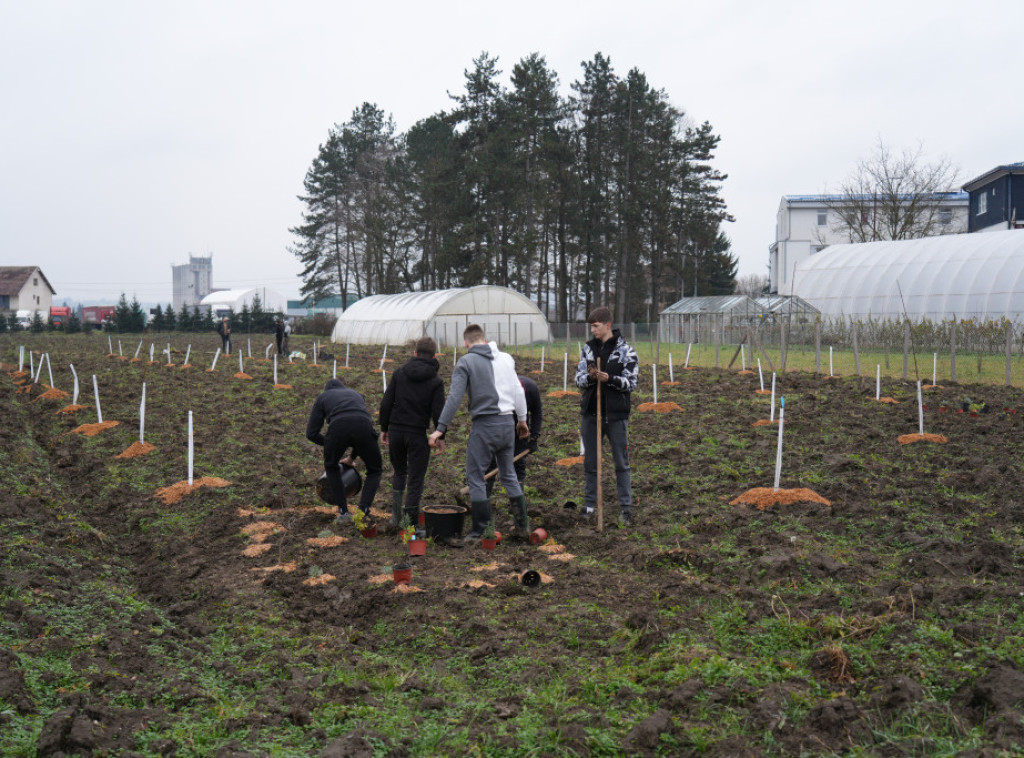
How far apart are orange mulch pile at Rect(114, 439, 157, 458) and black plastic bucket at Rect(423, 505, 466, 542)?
525cm

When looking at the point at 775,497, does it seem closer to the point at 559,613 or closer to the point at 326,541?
the point at 559,613

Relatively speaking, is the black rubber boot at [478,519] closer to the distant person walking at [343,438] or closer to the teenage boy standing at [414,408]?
the teenage boy standing at [414,408]

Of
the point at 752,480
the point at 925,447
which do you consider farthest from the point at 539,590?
the point at 925,447

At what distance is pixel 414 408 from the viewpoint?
676 cm

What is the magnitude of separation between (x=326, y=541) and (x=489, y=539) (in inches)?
53.4

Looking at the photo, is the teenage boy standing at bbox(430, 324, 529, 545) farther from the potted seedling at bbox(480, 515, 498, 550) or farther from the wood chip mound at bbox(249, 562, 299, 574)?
the wood chip mound at bbox(249, 562, 299, 574)

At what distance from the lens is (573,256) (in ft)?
141

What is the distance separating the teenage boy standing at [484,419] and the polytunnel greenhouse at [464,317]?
25.0 metres

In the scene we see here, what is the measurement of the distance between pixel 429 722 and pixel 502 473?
3105 millimetres

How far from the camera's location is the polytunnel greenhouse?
32688 millimetres

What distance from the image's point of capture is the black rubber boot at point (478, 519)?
21.8 ft

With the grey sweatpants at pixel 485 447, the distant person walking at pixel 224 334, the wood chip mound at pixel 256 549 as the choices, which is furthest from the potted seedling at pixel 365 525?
the distant person walking at pixel 224 334

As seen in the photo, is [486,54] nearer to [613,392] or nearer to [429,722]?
[613,392]

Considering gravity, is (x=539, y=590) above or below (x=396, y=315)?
below
